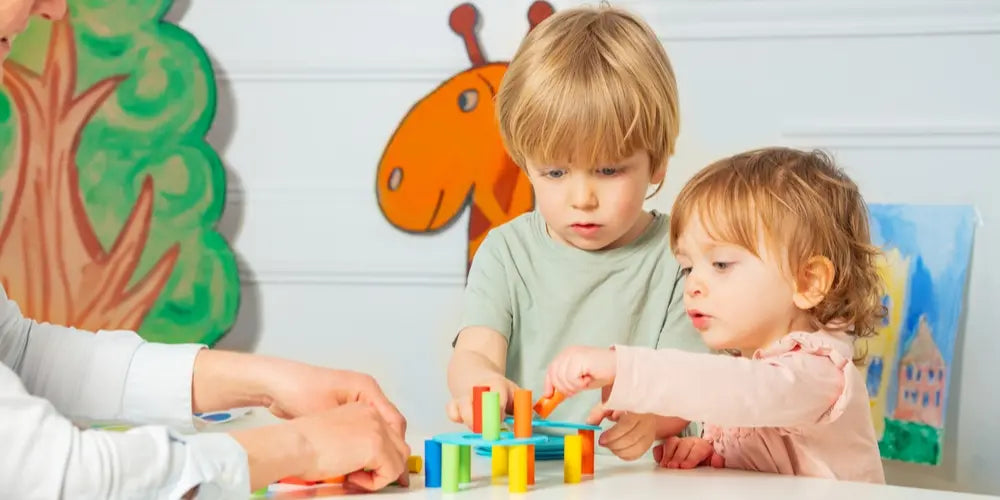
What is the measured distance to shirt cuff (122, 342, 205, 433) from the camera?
3.82 ft

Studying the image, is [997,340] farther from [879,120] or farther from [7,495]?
[7,495]

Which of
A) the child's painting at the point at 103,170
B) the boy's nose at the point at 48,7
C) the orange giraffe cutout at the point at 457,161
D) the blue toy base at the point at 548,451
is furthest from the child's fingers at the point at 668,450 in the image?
the child's painting at the point at 103,170

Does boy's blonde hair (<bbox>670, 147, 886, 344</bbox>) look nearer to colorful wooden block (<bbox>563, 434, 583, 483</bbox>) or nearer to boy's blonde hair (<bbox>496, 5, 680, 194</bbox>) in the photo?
boy's blonde hair (<bbox>496, 5, 680, 194</bbox>)

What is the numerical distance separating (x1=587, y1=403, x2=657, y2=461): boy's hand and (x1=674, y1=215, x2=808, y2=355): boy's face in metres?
0.15

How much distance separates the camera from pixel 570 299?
157 centimetres

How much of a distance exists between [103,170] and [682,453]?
1889 mm

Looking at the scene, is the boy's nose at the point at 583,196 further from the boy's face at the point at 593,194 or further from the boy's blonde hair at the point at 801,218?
the boy's blonde hair at the point at 801,218

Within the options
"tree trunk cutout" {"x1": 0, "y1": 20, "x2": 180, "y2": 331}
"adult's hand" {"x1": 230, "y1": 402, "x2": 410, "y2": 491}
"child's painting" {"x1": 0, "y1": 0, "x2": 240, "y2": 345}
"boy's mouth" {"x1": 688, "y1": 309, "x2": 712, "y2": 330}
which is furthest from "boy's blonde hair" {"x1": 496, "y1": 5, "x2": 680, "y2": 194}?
"tree trunk cutout" {"x1": 0, "y1": 20, "x2": 180, "y2": 331}

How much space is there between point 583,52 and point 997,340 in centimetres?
122

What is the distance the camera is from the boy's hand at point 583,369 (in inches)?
40.8

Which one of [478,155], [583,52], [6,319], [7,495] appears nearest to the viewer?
[7,495]

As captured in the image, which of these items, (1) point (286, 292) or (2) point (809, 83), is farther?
(1) point (286, 292)

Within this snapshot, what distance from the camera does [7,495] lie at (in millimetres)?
750

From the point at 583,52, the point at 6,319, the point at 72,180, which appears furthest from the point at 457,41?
the point at 6,319
